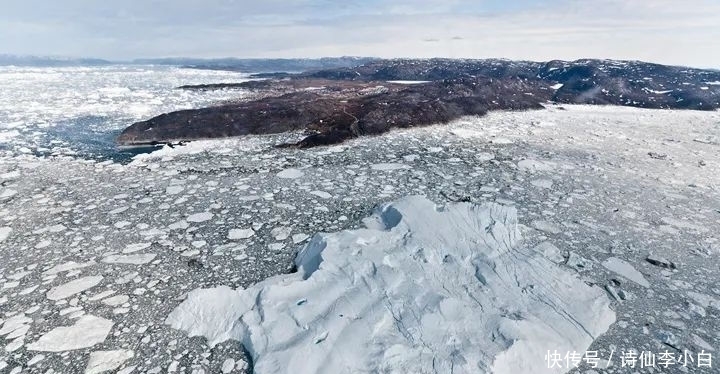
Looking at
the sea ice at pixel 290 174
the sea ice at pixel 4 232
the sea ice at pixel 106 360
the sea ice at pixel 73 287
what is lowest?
the sea ice at pixel 106 360

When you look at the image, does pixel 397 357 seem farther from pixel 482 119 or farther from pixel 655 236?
pixel 482 119

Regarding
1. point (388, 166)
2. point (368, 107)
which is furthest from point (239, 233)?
point (368, 107)

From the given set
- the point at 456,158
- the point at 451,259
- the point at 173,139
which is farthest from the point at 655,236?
the point at 173,139

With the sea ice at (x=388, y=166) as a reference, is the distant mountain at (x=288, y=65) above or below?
above

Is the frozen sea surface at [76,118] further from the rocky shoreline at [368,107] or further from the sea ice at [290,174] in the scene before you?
the sea ice at [290,174]

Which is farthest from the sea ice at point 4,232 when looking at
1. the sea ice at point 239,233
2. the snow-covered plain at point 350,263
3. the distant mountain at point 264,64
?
the distant mountain at point 264,64

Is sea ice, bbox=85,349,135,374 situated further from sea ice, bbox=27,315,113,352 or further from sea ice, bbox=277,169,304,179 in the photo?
sea ice, bbox=277,169,304,179

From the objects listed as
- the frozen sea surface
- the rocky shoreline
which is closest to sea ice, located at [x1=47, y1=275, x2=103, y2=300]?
the frozen sea surface
